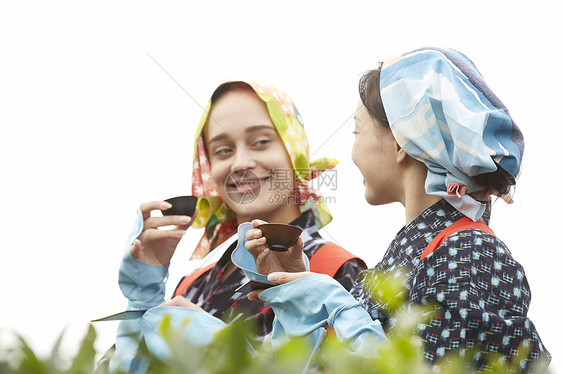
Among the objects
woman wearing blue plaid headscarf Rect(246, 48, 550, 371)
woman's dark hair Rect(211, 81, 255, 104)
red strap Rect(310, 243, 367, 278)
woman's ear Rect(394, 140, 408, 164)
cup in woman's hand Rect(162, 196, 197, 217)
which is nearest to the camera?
woman wearing blue plaid headscarf Rect(246, 48, 550, 371)

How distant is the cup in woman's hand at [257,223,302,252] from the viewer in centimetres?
133

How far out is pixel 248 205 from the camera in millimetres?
1898

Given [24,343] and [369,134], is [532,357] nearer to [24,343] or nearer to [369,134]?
[369,134]

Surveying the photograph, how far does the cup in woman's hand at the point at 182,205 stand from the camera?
6.12 ft

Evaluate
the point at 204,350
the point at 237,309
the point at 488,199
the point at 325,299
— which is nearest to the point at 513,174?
the point at 488,199

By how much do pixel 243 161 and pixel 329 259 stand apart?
41 cm

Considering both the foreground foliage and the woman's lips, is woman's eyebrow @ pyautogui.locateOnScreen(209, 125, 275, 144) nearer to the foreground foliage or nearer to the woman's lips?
the woman's lips

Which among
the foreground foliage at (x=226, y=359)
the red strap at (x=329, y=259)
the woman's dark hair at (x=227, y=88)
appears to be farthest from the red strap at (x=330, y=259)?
the foreground foliage at (x=226, y=359)

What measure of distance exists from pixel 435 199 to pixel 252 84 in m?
0.79

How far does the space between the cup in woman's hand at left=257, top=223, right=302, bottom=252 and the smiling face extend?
20.7 inches

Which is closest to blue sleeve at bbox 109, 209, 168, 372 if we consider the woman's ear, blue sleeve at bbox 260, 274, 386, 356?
blue sleeve at bbox 260, 274, 386, 356

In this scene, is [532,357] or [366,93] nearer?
[532,357]

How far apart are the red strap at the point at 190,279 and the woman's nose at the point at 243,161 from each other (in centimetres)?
36

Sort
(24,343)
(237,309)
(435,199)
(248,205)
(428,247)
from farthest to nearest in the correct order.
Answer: (248,205), (237,309), (435,199), (428,247), (24,343)
